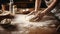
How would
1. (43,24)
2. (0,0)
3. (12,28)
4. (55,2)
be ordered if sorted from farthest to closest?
(0,0) → (55,2) → (43,24) → (12,28)

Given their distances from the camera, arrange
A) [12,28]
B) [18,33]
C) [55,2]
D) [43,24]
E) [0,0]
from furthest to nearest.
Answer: [0,0] → [55,2] → [43,24] → [12,28] → [18,33]

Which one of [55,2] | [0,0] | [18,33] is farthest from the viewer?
[0,0]

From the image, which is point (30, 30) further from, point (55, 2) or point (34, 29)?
point (55, 2)

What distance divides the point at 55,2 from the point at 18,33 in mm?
Result: 577

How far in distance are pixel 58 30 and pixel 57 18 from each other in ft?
1.15

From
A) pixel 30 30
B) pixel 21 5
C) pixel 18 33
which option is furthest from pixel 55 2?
pixel 21 5

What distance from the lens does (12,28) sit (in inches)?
43.2

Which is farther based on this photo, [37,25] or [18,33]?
[37,25]

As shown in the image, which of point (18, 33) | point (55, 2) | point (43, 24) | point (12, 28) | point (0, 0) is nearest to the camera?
point (18, 33)

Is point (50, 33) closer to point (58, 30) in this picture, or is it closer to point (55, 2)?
point (58, 30)

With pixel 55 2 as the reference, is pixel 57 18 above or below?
below

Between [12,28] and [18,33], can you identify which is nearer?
[18,33]

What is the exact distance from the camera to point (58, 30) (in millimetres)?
1072

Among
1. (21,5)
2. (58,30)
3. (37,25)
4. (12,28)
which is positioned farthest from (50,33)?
(21,5)
